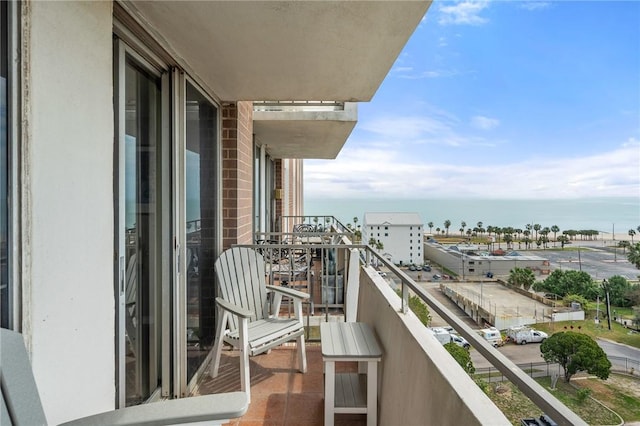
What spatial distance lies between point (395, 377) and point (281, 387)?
1.17 m

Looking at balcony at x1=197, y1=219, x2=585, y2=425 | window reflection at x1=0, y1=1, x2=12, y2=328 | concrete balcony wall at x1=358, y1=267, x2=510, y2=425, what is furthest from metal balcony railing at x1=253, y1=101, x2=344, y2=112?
window reflection at x1=0, y1=1, x2=12, y2=328

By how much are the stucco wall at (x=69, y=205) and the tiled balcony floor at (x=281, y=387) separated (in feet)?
3.78

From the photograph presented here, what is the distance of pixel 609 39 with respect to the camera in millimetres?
4184

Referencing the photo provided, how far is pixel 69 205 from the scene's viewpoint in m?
1.21

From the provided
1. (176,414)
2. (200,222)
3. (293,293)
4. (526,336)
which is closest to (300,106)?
(200,222)

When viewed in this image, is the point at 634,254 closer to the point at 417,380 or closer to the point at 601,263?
the point at 601,263

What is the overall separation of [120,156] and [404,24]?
1514 millimetres

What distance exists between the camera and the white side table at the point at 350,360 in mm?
1972

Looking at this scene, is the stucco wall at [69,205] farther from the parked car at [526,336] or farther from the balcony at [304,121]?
the balcony at [304,121]

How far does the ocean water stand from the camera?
346cm

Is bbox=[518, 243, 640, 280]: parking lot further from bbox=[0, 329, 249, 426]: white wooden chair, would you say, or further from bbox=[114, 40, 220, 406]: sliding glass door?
bbox=[114, 40, 220, 406]: sliding glass door

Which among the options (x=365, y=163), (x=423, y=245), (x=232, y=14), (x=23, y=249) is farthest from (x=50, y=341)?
(x=365, y=163)

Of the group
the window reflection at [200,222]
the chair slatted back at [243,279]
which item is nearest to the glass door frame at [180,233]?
the window reflection at [200,222]

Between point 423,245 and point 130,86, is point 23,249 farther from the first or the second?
point 423,245
